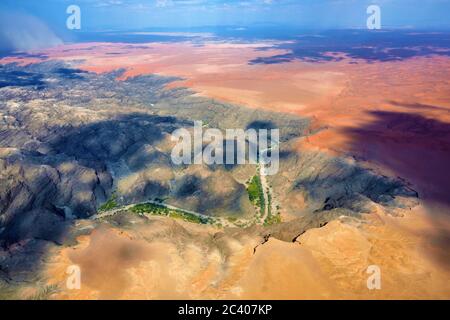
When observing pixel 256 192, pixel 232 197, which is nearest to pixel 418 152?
pixel 256 192

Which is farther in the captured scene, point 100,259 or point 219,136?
point 219,136

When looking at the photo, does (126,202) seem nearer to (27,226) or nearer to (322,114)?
(27,226)

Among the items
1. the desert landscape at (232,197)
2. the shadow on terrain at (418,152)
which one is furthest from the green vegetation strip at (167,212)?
the shadow on terrain at (418,152)

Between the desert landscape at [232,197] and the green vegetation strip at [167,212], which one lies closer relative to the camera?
the desert landscape at [232,197]

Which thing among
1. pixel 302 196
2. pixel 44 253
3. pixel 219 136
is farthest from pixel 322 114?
pixel 44 253

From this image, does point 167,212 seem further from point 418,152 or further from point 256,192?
point 418,152

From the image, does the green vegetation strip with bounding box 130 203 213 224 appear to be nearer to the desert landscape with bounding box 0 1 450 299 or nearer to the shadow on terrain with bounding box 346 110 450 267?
the desert landscape with bounding box 0 1 450 299

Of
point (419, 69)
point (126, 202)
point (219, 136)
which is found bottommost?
point (126, 202)

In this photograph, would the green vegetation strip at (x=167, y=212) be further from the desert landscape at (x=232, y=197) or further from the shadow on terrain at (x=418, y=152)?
the shadow on terrain at (x=418, y=152)
